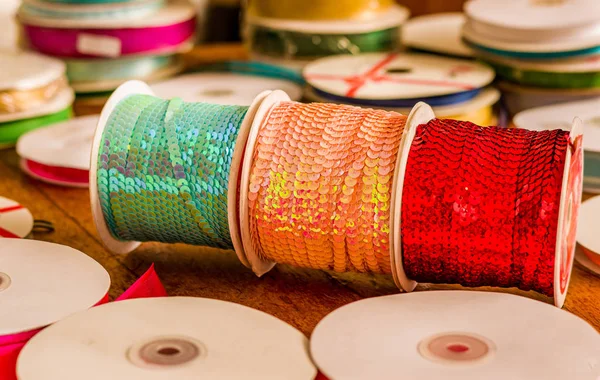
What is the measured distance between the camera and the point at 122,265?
1595 millimetres

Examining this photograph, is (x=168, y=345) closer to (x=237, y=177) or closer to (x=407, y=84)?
(x=237, y=177)

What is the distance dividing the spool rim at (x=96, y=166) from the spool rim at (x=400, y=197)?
0.48m

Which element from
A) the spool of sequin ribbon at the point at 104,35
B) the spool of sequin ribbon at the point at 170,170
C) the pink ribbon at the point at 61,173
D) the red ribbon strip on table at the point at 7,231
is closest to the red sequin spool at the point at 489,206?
the spool of sequin ribbon at the point at 170,170

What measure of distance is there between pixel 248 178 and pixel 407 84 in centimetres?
91

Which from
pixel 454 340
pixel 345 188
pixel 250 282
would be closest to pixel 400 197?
pixel 345 188

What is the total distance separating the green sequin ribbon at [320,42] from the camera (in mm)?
2500

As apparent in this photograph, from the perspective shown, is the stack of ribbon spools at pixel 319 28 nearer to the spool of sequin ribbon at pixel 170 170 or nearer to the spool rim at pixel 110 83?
the spool rim at pixel 110 83

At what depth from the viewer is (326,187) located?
1322mm

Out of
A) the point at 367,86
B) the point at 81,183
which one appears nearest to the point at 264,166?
the point at 81,183

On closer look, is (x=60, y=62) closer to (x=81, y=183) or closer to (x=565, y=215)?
(x=81, y=183)

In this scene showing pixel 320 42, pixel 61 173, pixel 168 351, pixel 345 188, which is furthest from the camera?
pixel 320 42

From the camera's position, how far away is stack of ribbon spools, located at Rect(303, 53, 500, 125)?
6.86ft

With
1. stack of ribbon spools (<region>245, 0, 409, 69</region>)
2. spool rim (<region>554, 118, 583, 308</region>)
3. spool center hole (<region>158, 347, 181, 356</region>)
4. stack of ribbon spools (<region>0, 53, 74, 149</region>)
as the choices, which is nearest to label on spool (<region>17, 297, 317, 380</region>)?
spool center hole (<region>158, 347, 181, 356</region>)

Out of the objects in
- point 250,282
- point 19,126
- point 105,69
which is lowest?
point 250,282
